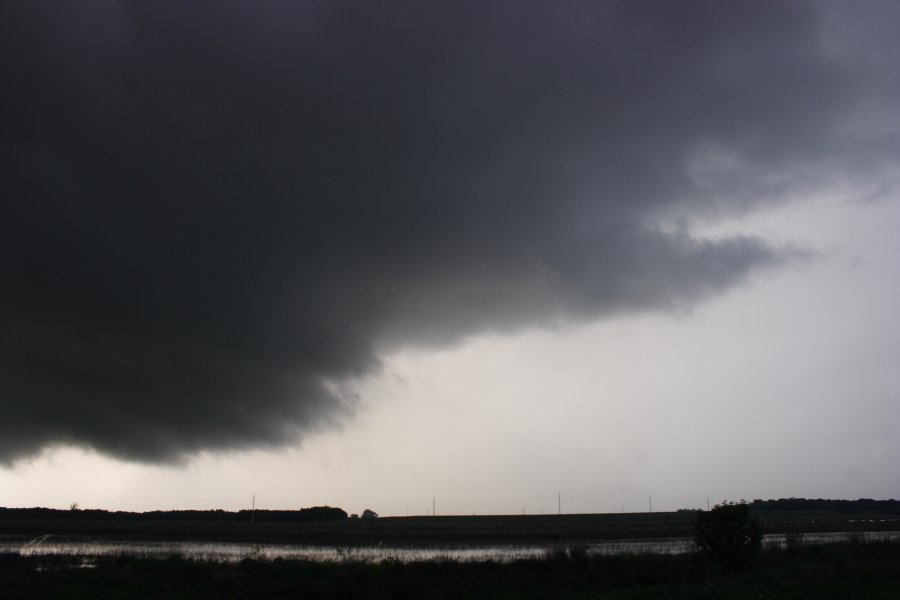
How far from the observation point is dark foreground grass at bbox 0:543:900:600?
3366 cm

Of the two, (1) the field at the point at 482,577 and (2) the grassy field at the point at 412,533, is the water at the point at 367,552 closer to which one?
(1) the field at the point at 482,577

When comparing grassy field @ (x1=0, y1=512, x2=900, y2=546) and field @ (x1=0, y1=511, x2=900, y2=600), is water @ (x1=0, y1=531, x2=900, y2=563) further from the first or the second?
grassy field @ (x1=0, y1=512, x2=900, y2=546)

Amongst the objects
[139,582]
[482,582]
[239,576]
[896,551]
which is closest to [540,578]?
[482,582]

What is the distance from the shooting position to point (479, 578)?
43.5 meters

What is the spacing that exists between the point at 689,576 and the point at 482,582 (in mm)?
12338

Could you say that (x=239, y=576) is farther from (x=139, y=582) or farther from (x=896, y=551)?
(x=896, y=551)

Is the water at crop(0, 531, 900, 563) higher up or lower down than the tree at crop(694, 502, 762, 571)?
lower down

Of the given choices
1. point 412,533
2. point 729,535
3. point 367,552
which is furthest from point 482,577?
point 412,533

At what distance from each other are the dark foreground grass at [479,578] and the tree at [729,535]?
3.83 ft

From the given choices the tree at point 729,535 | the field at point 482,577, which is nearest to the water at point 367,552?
the field at point 482,577

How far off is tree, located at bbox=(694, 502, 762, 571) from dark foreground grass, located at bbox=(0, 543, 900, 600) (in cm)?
117

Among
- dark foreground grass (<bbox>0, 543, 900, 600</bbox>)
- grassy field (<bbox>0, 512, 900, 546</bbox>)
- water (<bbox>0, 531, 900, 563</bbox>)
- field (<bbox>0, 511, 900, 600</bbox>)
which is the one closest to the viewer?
dark foreground grass (<bbox>0, 543, 900, 600</bbox>)

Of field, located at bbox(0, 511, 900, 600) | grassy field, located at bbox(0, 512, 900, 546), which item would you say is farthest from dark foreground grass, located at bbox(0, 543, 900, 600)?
grassy field, located at bbox(0, 512, 900, 546)

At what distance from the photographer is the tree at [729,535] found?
42.1 meters
